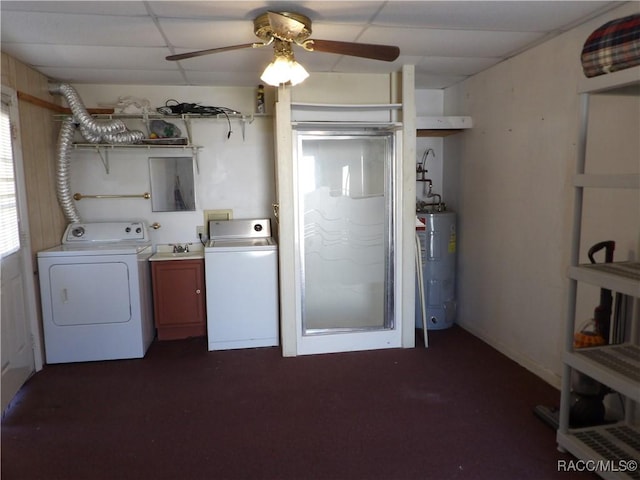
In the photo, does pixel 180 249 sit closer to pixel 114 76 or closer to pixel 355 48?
pixel 114 76

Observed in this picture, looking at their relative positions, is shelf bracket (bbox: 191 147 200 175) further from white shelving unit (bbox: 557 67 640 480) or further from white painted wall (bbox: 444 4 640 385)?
white shelving unit (bbox: 557 67 640 480)

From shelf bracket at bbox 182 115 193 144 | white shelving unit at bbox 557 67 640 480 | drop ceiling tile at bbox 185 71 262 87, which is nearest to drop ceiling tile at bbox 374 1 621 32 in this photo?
white shelving unit at bbox 557 67 640 480

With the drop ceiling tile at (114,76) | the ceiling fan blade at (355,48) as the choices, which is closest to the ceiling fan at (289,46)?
the ceiling fan blade at (355,48)

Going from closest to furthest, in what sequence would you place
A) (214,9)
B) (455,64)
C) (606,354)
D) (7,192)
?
1. (606,354)
2. (214,9)
3. (7,192)
4. (455,64)

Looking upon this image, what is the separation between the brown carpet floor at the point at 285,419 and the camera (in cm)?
212

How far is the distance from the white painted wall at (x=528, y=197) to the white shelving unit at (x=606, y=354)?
440 mm

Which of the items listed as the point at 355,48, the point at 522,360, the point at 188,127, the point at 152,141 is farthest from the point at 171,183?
the point at 522,360

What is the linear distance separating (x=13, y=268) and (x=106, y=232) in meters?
0.94

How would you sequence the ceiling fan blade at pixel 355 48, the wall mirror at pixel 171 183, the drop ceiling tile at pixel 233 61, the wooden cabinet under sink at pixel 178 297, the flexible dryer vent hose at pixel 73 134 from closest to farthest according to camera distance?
the ceiling fan blade at pixel 355 48 < the drop ceiling tile at pixel 233 61 < the flexible dryer vent hose at pixel 73 134 < the wooden cabinet under sink at pixel 178 297 < the wall mirror at pixel 171 183

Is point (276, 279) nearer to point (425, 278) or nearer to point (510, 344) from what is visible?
point (425, 278)

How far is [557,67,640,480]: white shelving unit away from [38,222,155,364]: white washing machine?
117 inches

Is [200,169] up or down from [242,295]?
up

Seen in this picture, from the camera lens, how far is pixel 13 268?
2.92 meters

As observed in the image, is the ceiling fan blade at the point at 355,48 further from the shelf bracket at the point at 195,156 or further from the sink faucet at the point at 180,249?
the sink faucet at the point at 180,249
